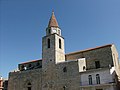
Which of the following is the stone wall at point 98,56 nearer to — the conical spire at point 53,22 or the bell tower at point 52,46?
the bell tower at point 52,46

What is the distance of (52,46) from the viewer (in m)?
31.1

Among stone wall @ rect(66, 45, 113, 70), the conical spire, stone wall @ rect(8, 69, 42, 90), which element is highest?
the conical spire

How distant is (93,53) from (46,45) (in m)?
8.72

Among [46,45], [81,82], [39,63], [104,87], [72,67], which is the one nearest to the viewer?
[104,87]

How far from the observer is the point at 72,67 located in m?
27.4

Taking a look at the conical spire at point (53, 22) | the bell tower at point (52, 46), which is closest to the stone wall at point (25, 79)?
the bell tower at point (52, 46)

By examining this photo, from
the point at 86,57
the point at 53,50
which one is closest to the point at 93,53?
the point at 86,57

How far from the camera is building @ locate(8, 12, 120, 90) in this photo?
24422mm

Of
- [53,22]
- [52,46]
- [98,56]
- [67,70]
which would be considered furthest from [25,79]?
[98,56]

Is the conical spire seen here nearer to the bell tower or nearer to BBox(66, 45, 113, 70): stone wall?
the bell tower

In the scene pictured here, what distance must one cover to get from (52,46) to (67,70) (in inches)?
222

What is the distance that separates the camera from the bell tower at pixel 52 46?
30.5 meters

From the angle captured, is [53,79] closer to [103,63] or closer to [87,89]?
[87,89]

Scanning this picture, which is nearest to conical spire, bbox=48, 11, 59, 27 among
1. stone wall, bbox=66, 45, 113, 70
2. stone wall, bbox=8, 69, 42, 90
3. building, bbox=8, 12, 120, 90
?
building, bbox=8, 12, 120, 90
